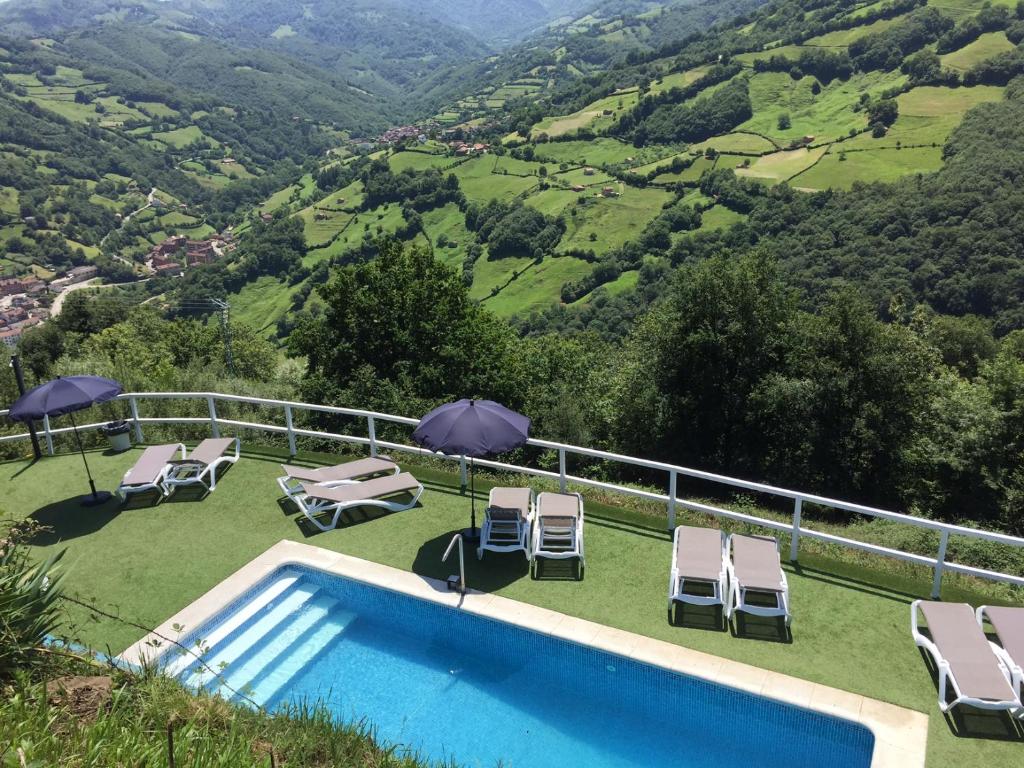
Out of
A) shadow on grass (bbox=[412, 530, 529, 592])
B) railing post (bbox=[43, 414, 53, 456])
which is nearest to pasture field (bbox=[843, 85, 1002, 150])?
shadow on grass (bbox=[412, 530, 529, 592])

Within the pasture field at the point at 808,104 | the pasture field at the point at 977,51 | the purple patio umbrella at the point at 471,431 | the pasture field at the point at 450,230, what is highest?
the pasture field at the point at 977,51

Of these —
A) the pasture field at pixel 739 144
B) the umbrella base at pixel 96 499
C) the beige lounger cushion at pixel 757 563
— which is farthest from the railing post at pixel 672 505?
the pasture field at pixel 739 144

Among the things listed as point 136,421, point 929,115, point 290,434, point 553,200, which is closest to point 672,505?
point 290,434

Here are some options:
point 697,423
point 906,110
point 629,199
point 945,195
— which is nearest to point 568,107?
point 629,199

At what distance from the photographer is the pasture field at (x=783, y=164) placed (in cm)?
12081

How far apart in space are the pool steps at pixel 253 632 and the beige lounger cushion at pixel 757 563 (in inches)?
200

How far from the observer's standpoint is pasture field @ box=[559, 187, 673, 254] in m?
116

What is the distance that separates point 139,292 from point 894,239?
474ft

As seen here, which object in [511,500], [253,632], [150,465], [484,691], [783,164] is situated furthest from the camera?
[783,164]

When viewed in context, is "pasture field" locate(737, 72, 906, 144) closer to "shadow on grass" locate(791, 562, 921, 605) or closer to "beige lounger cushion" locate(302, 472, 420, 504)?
"shadow on grass" locate(791, 562, 921, 605)

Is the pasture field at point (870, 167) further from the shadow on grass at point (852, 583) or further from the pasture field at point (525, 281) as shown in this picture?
the shadow on grass at point (852, 583)

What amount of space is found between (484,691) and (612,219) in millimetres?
121990

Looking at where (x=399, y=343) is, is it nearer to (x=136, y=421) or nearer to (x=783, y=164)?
(x=136, y=421)

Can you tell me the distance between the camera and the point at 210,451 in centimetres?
1066
